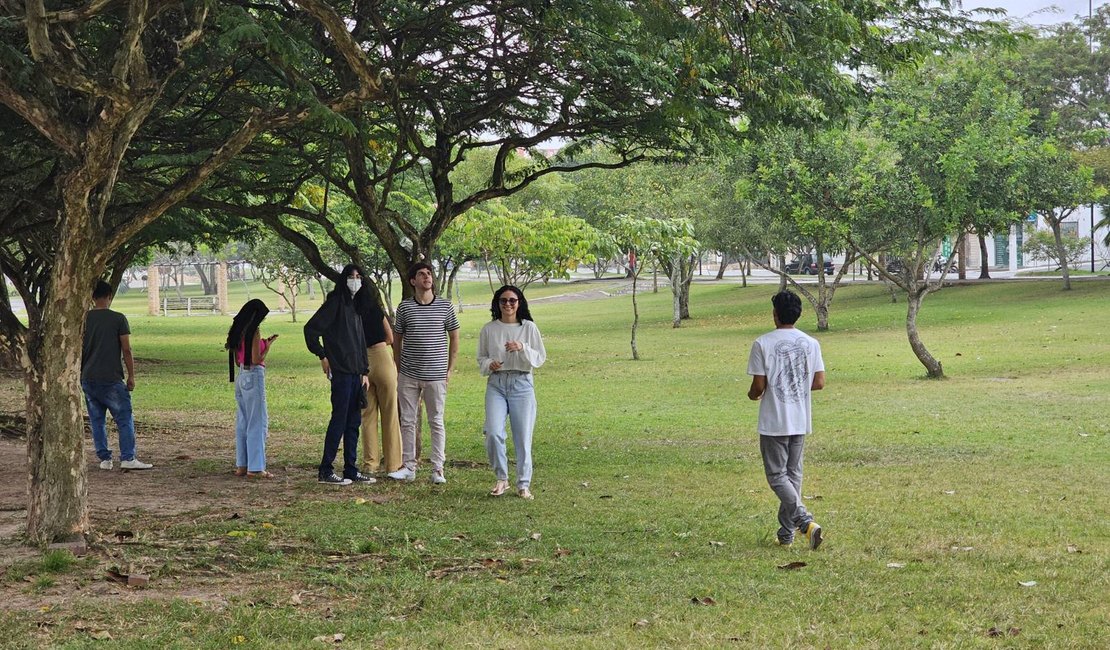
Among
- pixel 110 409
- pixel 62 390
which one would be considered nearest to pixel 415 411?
pixel 110 409

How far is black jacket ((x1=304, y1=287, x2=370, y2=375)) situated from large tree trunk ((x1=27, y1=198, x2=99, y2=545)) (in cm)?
260

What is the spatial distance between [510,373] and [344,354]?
1434mm

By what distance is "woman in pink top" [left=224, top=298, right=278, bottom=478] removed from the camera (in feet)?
34.6

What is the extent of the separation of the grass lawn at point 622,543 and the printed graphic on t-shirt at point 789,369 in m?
0.98

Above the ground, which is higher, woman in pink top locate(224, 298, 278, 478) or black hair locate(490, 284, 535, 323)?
black hair locate(490, 284, 535, 323)

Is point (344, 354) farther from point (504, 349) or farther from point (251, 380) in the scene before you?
point (504, 349)

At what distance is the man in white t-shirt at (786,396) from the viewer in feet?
25.0

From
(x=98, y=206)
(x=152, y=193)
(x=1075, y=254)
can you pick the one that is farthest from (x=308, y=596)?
(x=1075, y=254)

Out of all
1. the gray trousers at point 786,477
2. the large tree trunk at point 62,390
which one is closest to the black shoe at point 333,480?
the large tree trunk at point 62,390

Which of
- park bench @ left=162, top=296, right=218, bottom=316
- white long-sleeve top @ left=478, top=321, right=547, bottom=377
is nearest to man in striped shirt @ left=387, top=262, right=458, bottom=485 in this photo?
white long-sleeve top @ left=478, top=321, right=547, bottom=377

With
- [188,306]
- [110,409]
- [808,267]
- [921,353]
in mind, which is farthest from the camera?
[808,267]

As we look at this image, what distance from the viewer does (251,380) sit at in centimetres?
1062

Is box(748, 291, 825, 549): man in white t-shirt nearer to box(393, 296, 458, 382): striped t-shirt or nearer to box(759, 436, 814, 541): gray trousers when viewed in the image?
box(759, 436, 814, 541): gray trousers

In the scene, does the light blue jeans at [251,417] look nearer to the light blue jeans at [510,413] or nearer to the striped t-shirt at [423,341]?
the striped t-shirt at [423,341]
